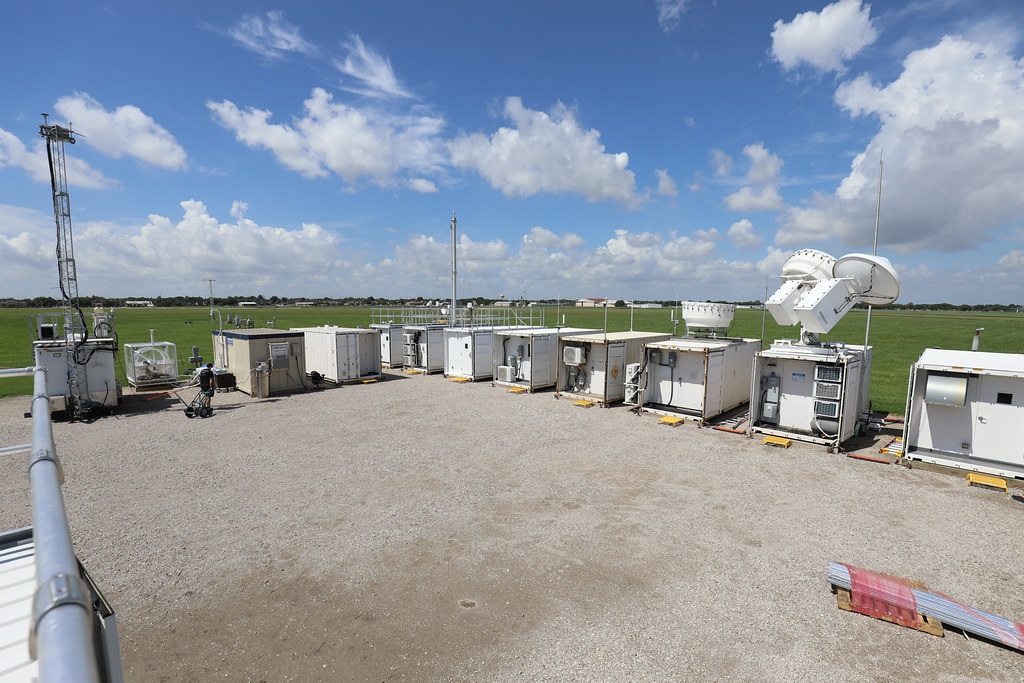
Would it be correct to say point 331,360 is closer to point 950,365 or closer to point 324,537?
point 324,537

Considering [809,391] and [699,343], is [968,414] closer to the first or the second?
[809,391]

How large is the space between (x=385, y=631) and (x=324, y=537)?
306 cm

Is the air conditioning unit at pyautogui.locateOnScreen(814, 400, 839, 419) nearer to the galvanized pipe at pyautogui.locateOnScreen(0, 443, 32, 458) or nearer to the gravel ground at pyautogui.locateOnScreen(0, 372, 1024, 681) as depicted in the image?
the gravel ground at pyautogui.locateOnScreen(0, 372, 1024, 681)

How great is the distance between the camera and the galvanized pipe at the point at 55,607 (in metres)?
1.08

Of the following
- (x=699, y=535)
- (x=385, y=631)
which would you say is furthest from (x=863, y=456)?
(x=385, y=631)

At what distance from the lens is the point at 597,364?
22031 mm

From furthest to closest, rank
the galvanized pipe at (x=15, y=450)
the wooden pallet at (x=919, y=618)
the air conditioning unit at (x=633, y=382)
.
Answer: the air conditioning unit at (x=633, y=382) < the wooden pallet at (x=919, y=618) < the galvanized pipe at (x=15, y=450)

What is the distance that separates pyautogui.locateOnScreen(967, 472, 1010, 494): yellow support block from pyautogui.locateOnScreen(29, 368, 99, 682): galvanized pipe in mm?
16584

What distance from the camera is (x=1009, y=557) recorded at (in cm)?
895

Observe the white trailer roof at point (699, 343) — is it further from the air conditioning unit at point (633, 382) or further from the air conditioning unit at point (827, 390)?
the air conditioning unit at point (827, 390)

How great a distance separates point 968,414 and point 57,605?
1769cm

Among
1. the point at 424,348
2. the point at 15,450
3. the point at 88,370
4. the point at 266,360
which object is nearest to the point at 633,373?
the point at 424,348

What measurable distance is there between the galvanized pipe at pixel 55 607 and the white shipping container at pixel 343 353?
2471 cm

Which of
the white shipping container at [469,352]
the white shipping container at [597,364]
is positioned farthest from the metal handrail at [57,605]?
the white shipping container at [469,352]
